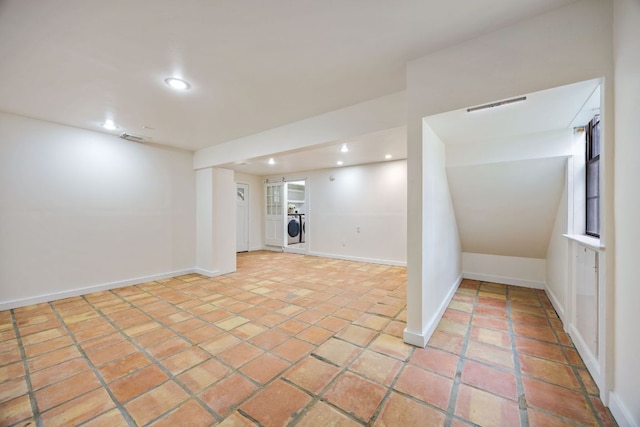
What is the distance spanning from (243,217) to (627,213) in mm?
7110

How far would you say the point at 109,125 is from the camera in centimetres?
338

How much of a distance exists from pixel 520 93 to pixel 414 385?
2.05 meters

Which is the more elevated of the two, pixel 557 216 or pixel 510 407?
pixel 557 216

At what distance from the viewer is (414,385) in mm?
1644

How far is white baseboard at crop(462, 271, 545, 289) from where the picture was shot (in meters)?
3.62

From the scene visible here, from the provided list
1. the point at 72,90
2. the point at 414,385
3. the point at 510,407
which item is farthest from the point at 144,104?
the point at 510,407

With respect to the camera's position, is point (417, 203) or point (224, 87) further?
point (224, 87)

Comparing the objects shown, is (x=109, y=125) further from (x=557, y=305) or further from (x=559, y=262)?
(x=557, y=305)

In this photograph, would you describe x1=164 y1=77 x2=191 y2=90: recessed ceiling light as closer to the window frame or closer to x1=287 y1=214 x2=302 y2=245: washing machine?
the window frame

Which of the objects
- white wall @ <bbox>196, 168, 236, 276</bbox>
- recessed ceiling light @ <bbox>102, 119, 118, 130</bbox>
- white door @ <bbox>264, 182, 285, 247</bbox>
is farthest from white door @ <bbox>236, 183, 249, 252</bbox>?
recessed ceiling light @ <bbox>102, 119, 118, 130</bbox>

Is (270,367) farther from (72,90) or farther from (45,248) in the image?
(45,248)

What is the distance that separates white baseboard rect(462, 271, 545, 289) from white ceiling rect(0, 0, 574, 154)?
11.1 ft

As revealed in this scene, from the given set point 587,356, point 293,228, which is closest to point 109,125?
point 293,228

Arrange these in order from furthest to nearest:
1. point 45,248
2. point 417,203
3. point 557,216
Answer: point 45,248, point 557,216, point 417,203
